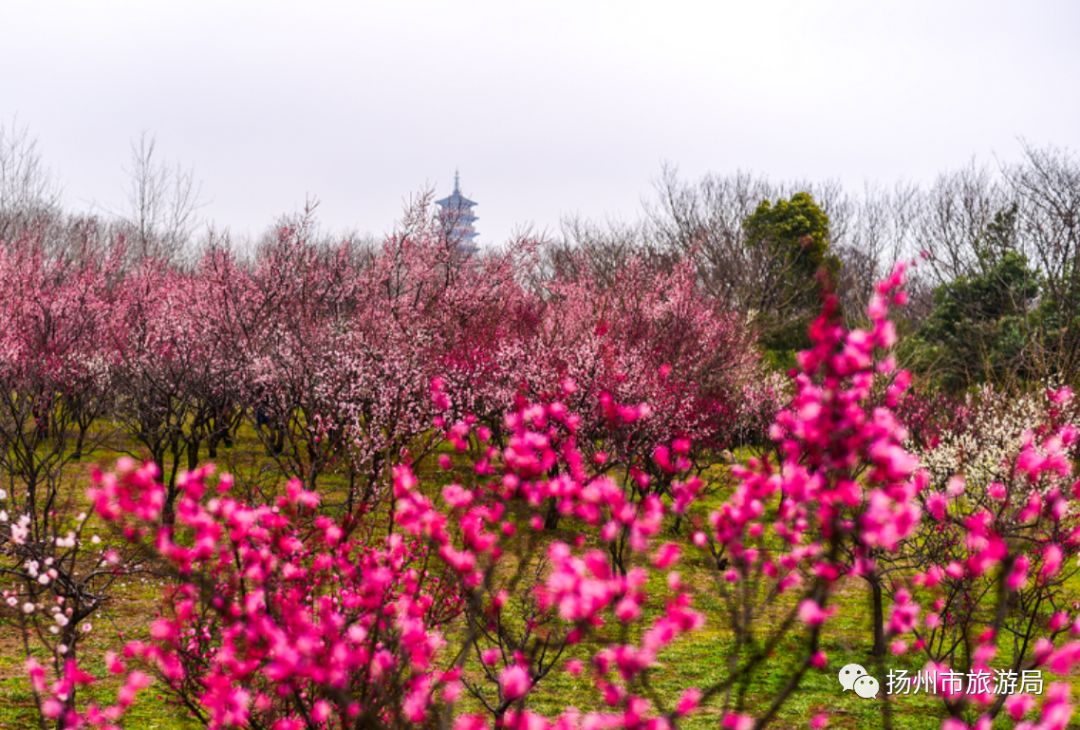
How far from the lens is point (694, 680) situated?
935cm

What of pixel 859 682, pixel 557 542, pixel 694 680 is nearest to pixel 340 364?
pixel 694 680

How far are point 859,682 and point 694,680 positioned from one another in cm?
180

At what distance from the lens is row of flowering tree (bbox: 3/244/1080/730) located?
312 centimetres

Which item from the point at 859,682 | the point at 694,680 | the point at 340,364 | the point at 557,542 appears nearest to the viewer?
the point at 557,542

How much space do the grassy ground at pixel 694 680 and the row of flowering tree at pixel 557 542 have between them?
0.43ft

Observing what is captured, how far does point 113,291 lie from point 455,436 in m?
21.7

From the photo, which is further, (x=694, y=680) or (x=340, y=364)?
(x=340, y=364)

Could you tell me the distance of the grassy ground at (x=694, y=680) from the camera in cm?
805

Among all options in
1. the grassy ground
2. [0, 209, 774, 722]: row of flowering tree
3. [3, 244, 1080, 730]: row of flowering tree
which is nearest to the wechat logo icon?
the grassy ground

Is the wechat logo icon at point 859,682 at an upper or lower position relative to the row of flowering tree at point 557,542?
lower

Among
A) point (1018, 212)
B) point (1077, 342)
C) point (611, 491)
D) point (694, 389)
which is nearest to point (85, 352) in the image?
point (694, 389)

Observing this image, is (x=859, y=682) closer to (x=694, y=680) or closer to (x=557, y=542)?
(x=694, y=680)

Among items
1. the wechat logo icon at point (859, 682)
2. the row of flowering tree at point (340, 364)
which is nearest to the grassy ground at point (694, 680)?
the wechat logo icon at point (859, 682)

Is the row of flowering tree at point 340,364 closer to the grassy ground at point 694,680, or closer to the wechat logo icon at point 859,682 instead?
the grassy ground at point 694,680
